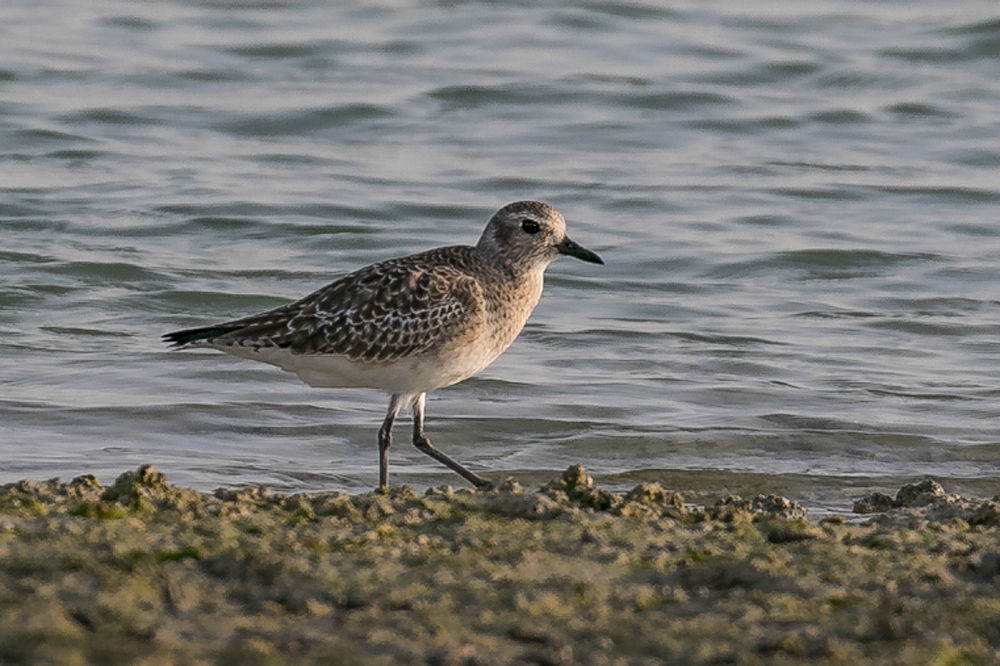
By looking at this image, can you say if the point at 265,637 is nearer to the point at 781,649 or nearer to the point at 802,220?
the point at 781,649

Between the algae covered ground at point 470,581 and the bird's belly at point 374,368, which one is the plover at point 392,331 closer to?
the bird's belly at point 374,368

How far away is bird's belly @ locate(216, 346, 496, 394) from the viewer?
8.73 m

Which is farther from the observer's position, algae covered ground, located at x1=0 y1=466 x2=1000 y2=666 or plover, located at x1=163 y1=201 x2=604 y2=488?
plover, located at x1=163 y1=201 x2=604 y2=488

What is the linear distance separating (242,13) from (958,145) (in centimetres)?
1063

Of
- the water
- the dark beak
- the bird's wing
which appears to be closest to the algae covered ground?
the bird's wing

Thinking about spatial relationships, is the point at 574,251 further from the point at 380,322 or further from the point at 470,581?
the point at 470,581

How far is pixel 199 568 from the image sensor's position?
562cm

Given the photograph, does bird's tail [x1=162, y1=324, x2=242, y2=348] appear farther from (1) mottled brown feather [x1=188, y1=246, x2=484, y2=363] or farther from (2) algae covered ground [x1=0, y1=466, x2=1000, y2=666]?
(2) algae covered ground [x1=0, y1=466, x2=1000, y2=666]

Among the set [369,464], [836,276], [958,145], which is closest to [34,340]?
[369,464]

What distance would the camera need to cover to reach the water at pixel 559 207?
35.1 feet

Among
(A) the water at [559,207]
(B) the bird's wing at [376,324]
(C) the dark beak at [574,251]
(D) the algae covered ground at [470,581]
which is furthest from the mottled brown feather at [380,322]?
(D) the algae covered ground at [470,581]

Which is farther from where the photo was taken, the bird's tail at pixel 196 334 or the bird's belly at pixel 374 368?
the bird's belly at pixel 374 368

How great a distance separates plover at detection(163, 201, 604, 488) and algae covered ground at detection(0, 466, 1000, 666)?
1579 mm

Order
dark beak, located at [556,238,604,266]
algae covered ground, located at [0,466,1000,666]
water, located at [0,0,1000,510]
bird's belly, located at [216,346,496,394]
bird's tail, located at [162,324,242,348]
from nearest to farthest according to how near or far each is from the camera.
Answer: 1. algae covered ground, located at [0,466,1000,666]
2. bird's tail, located at [162,324,242,348]
3. bird's belly, located at [216,346,496,394]
4. dark beak, located at [556,238,604,266]
5. water, located at [0,0,1000,510]
